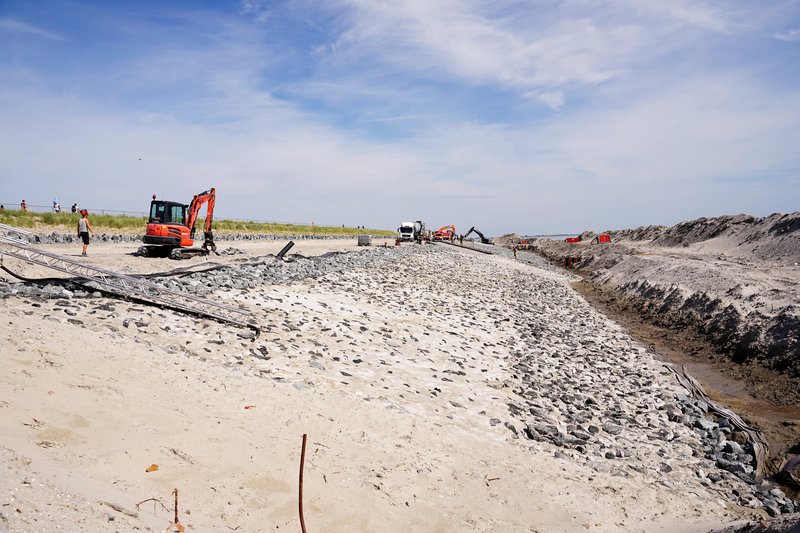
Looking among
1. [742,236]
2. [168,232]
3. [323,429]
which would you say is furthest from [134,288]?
[742,236]

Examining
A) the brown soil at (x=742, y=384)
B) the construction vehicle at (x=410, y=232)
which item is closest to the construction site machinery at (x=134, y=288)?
the brown soil at (x=742, y=384)

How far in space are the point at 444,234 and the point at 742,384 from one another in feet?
192

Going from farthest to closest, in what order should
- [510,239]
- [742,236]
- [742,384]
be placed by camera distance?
[510,239]
[742,236]
[742,384]

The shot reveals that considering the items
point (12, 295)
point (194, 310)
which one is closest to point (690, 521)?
point (194, 310)

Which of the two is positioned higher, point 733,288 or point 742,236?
point 742,236

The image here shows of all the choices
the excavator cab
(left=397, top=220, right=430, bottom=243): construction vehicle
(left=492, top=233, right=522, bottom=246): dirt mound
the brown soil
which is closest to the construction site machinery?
the brown soil

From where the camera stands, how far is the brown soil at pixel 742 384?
9.86 m

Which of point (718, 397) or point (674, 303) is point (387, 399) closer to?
point (718, 397)

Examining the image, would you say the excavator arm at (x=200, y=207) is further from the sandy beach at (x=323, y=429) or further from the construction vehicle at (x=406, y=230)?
the construction vehicle at (x=406, y=230)

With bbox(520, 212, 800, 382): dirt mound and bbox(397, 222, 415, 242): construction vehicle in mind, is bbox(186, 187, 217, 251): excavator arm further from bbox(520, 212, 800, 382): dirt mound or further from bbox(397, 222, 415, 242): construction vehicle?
bbox(397, 222, 415, 242): construction vehicle

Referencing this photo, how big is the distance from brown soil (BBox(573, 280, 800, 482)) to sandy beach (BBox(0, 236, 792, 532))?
3.79 ft

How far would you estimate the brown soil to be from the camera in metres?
9.86

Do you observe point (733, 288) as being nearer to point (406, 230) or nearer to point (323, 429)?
point (323, 429)

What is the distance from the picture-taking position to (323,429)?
23.6ft
